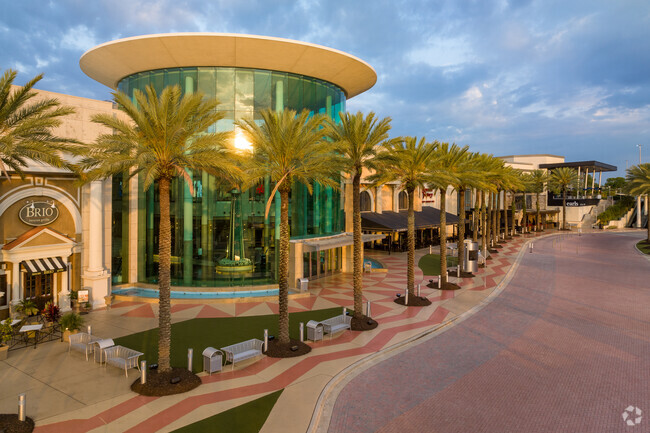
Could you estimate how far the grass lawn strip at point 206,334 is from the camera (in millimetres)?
16062

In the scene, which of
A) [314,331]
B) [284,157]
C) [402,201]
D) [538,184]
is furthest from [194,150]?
[538,184]

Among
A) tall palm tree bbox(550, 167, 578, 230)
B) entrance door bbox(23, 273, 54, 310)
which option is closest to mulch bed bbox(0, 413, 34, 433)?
entrance door bbox(23, 273, 54, 310)

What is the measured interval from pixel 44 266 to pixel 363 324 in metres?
16.6

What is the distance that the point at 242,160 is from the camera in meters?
17.0

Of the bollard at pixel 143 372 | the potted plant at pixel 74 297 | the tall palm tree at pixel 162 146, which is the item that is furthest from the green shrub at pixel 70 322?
the bollard at pixel 143 372

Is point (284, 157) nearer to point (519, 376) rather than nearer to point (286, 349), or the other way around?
point (286, 349)

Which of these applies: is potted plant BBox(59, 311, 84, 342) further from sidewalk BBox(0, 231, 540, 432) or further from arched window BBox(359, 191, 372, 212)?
arched window BBox(359, 191, 372, 212)

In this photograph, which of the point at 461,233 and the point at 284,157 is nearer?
the point at 284,157

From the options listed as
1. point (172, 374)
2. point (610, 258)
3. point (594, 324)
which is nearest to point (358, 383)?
point (172, 374)

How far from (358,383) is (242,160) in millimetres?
9884

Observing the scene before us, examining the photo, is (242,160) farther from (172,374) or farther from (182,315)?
(182,315)

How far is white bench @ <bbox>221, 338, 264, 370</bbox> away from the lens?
14639 millimetres

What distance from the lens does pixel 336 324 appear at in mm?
18734

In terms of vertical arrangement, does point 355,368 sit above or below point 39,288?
below
